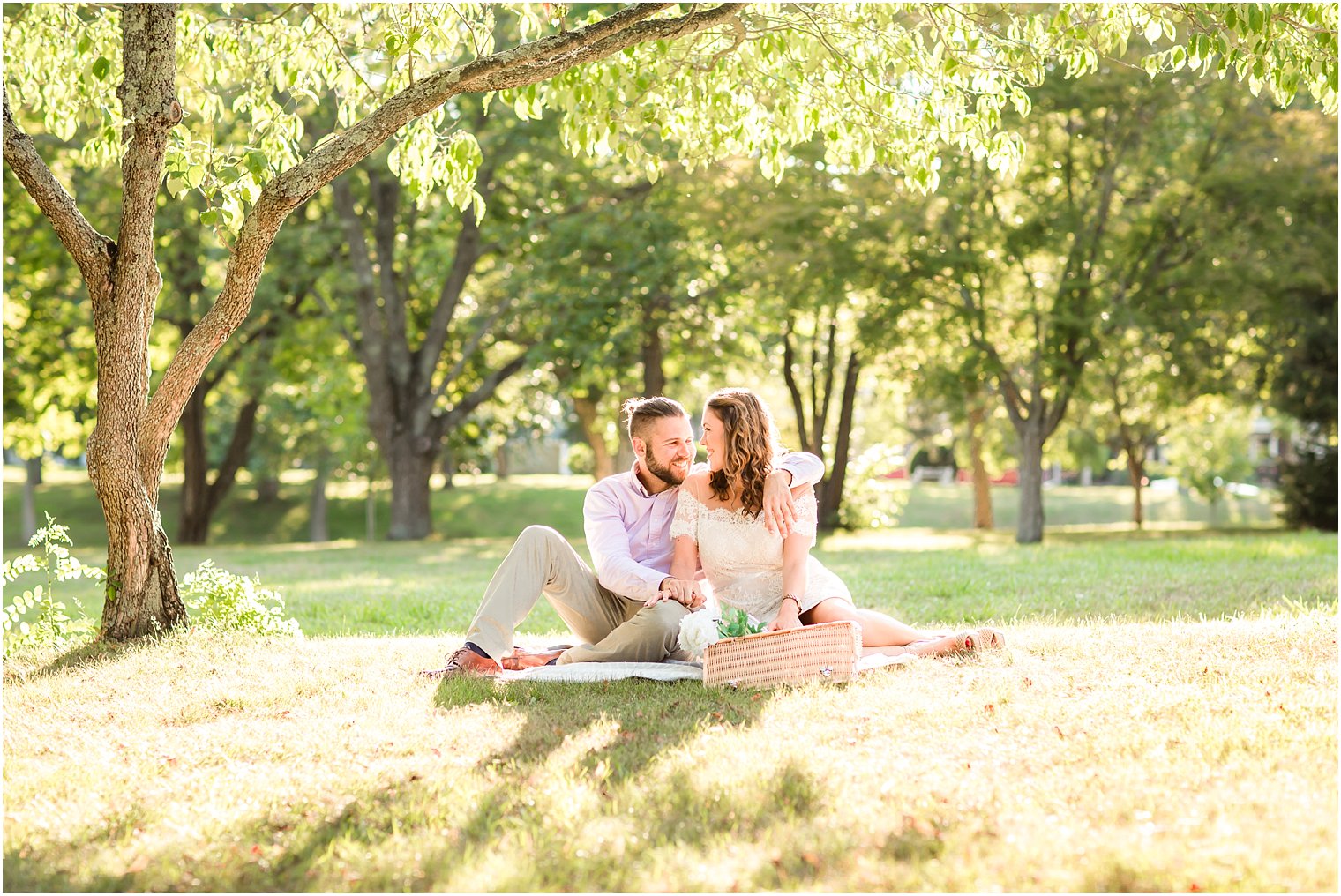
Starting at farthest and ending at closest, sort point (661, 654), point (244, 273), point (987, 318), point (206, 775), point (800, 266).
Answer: point (987, 318) → point (800, 266) → point (244, 273) → point (661, 654) → point (206, 775)

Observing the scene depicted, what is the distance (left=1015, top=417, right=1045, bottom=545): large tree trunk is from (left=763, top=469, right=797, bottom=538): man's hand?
15305 millimetres

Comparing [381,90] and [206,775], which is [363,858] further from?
[381,90]

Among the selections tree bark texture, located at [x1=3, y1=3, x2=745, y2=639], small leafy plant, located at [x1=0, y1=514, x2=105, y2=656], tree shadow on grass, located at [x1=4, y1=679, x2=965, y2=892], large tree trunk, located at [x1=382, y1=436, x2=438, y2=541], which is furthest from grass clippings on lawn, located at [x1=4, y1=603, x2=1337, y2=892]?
large tree trunk, located at [x1=382, y1=436, x2=438, y2=541]

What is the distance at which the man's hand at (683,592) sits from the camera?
5379 mm

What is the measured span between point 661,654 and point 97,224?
17.0 m

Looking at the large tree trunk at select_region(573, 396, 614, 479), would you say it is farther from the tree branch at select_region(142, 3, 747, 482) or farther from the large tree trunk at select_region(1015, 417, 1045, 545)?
the tree branch at select_region(142, 3, 747, 482)

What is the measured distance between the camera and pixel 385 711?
15.6ft

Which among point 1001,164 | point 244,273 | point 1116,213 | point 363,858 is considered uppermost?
point 1116,213

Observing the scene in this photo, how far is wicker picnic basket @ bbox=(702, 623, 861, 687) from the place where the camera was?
16.3ft

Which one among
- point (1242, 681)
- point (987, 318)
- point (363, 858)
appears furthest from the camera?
point (987, 318)

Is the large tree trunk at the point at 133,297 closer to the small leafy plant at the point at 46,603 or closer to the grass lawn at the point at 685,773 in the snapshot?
the small leafy plant at the point at 46,603

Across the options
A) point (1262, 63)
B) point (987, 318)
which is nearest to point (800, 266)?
point (987, 318)

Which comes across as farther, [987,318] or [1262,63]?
[987,318]

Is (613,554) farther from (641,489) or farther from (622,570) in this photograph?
(641,489)
